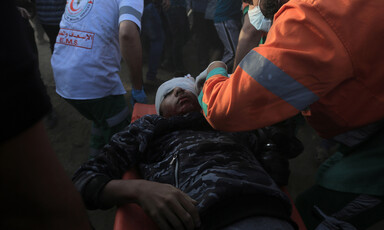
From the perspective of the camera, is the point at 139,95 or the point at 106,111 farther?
the point at 139,95

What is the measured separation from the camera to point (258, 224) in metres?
0.95

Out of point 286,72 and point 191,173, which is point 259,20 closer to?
point 286,72

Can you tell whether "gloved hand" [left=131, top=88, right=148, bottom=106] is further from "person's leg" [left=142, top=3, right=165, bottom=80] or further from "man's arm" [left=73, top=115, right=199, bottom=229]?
"person's leg" [left=142, top=3, right=165, bottom=80]

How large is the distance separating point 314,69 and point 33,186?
30.7 inches

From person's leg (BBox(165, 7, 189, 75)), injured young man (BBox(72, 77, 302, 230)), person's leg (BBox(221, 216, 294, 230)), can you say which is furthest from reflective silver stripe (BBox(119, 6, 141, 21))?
person's leg (BBox(165, 7, 189, 75))

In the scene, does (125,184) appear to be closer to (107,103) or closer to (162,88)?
(162,88)

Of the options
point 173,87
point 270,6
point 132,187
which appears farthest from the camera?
point 173,87

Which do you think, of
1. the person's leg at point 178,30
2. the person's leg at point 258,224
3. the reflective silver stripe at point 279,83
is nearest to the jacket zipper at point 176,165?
the person's leg at point 258,224

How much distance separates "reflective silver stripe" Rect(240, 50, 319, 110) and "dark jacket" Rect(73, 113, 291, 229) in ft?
1.40

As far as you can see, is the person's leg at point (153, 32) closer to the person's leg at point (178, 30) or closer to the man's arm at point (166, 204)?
the person's leg at point (178, 30)

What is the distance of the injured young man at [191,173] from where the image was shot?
0.96 m

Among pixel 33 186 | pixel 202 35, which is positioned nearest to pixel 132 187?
pixel 33 186

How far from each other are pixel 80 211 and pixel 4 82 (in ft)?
0.88

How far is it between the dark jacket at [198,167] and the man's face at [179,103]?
124 millimetres
